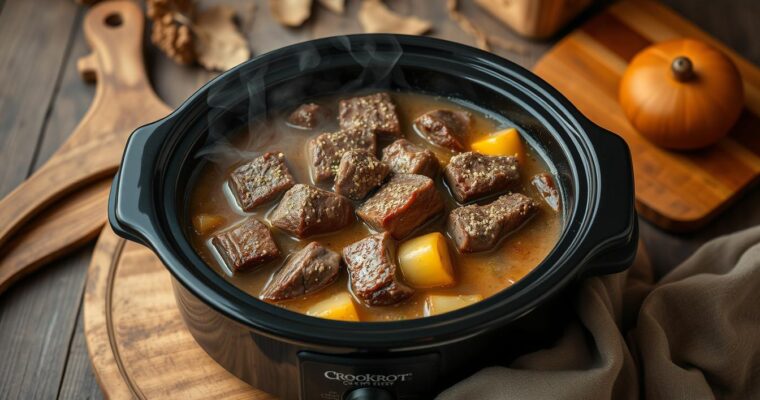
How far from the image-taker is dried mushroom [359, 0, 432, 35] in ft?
14.8

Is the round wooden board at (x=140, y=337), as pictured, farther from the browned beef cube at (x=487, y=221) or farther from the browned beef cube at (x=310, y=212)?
the browned beef cube at (x=487, y=221)

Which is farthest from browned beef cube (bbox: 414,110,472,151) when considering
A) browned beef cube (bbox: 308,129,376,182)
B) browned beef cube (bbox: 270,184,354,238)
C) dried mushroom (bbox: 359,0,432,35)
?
dried mushroom (bbox: 359,0,432,35)

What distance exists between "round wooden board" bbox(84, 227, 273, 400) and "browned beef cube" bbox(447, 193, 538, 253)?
850mm

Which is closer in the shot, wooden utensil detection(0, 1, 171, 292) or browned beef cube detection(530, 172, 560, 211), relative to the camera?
browned beef cube detection(530, 172, 560, 211)

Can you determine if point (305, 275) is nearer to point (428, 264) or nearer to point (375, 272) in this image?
point (375, 272)

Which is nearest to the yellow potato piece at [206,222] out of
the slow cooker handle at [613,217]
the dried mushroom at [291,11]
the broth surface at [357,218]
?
the broth surface at [357,218]

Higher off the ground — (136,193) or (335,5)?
(136,193)

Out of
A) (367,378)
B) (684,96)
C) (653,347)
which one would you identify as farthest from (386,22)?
(367,378)

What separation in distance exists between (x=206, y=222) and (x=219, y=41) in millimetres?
1616

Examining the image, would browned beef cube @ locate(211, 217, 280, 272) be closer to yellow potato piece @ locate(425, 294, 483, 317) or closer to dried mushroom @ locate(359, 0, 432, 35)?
yellow potato piece @ locate(425, 294, 483, 317)

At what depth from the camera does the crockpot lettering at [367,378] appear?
2654mm

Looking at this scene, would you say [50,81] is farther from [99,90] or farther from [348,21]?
[348,21]

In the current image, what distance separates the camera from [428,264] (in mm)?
2855

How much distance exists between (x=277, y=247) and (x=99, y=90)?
161 centimetres
